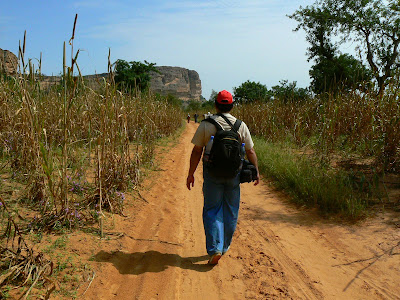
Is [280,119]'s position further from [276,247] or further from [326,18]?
[326,18]

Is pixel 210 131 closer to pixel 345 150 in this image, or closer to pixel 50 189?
pixel 50 189

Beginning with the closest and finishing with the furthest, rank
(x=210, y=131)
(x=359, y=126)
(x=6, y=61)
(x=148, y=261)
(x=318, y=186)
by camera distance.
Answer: (x=210, y=131) < (x=148, y=261) < (x=6, y=61) < (x=318, y=186) < (x=359, y=126)

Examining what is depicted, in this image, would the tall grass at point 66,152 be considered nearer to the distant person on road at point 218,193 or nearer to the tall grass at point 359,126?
the distant person on road at point 218,193

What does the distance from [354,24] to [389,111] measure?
13.8 meters

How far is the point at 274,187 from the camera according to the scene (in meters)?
7.27

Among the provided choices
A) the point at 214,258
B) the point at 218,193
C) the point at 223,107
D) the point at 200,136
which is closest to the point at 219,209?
the point at 218,193

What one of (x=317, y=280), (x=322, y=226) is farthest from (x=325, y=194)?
(x=317, y=280)

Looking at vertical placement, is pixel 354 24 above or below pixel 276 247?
above

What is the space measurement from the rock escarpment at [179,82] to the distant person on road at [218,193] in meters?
99.3

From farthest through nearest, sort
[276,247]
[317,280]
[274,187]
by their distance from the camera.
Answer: [274,187] → [276,247] → [317,280]

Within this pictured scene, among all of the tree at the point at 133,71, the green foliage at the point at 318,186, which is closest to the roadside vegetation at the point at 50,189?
the green foliage at the point at 318,186

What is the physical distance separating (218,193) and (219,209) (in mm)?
177

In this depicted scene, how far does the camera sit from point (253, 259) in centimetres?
381

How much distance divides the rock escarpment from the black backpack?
99.6 meters
